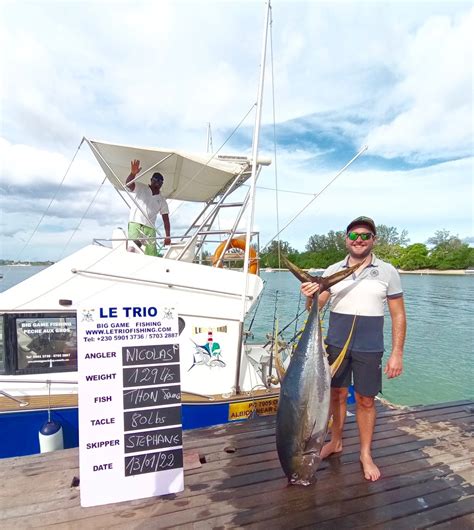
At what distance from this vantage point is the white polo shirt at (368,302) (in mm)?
2482

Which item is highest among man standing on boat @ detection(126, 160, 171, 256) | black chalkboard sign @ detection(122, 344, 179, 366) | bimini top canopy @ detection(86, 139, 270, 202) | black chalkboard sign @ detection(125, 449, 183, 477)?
bimini top canopy @ detection(86, 139, 270, 202)

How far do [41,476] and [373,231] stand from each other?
2945 mm

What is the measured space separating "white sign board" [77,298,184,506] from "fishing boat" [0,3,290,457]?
6.12 ft

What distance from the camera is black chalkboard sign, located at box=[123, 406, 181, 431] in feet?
7.05

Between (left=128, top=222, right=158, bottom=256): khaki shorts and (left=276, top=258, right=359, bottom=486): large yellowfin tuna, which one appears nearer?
(left=276, top=258, right=359, bottom=486): large yellowfin tuna

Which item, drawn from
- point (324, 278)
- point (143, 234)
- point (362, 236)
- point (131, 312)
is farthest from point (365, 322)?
point (143, 234)

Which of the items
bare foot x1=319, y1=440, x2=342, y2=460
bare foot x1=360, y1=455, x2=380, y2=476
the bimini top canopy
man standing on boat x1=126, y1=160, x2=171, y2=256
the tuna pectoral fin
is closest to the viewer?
the tuna pectoral fin

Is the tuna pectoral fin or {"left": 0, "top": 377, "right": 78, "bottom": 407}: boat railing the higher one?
the tuna pectoral fin

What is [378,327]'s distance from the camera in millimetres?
2502

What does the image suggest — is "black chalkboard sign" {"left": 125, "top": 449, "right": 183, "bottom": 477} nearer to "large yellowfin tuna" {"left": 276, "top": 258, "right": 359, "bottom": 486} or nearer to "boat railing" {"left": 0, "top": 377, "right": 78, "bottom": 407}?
"large yellowfin tuna" {"left": 276, "top": 258, "right": 359, "bottom": 486}

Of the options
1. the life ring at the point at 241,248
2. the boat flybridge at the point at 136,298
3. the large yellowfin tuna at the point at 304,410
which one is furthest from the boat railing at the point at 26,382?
the large yellowfin tuna at the point at 304,410

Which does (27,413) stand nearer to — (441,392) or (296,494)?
(296,494)

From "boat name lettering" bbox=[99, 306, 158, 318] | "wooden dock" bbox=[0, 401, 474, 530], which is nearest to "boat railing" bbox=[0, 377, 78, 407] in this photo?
"wooden dock" bbox=[0, 401, 474, 530]

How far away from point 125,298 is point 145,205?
54.9 inches
